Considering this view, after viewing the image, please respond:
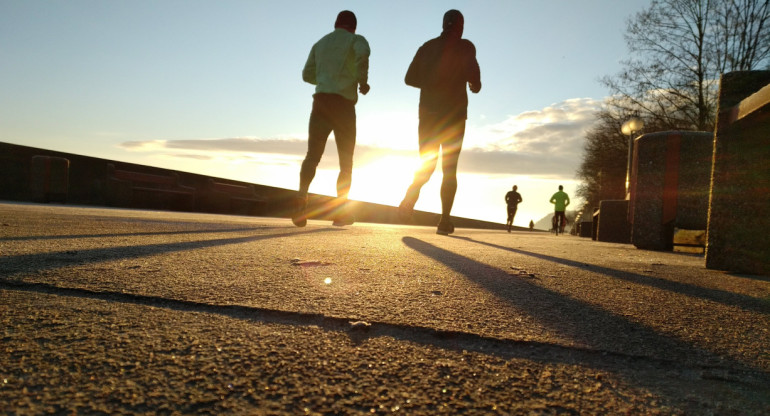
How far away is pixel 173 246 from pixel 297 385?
2.28m

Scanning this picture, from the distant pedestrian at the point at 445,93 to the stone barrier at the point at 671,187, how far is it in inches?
81.2

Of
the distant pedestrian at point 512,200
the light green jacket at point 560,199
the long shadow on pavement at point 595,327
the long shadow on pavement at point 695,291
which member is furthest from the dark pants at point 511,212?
the long shadow on pavement at point 595,327

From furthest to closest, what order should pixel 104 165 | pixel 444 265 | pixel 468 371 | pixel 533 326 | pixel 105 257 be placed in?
1. pixel 104 165
2. pixel 444 265
3. pixel 105 257
4. pixel 533 326
5. pixel 468 371

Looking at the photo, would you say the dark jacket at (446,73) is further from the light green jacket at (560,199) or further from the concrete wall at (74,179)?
the light green jacket at (560,199)

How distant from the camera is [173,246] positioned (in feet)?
9.88

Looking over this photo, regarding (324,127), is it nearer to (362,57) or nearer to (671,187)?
(362,57)

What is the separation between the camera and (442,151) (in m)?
6.41

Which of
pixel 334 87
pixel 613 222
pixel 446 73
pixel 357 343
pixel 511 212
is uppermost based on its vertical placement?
pixel 446 73

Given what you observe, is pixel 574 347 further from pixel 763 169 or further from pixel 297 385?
pixel 763 169

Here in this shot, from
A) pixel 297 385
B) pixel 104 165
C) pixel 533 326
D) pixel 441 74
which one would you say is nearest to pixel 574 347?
pixel 533 326

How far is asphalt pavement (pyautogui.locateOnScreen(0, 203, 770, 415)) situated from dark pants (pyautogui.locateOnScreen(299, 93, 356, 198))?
13.9ft

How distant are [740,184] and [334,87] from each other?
169 inches

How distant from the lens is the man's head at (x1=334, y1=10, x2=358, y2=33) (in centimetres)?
638

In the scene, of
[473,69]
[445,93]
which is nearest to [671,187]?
[473,69]
